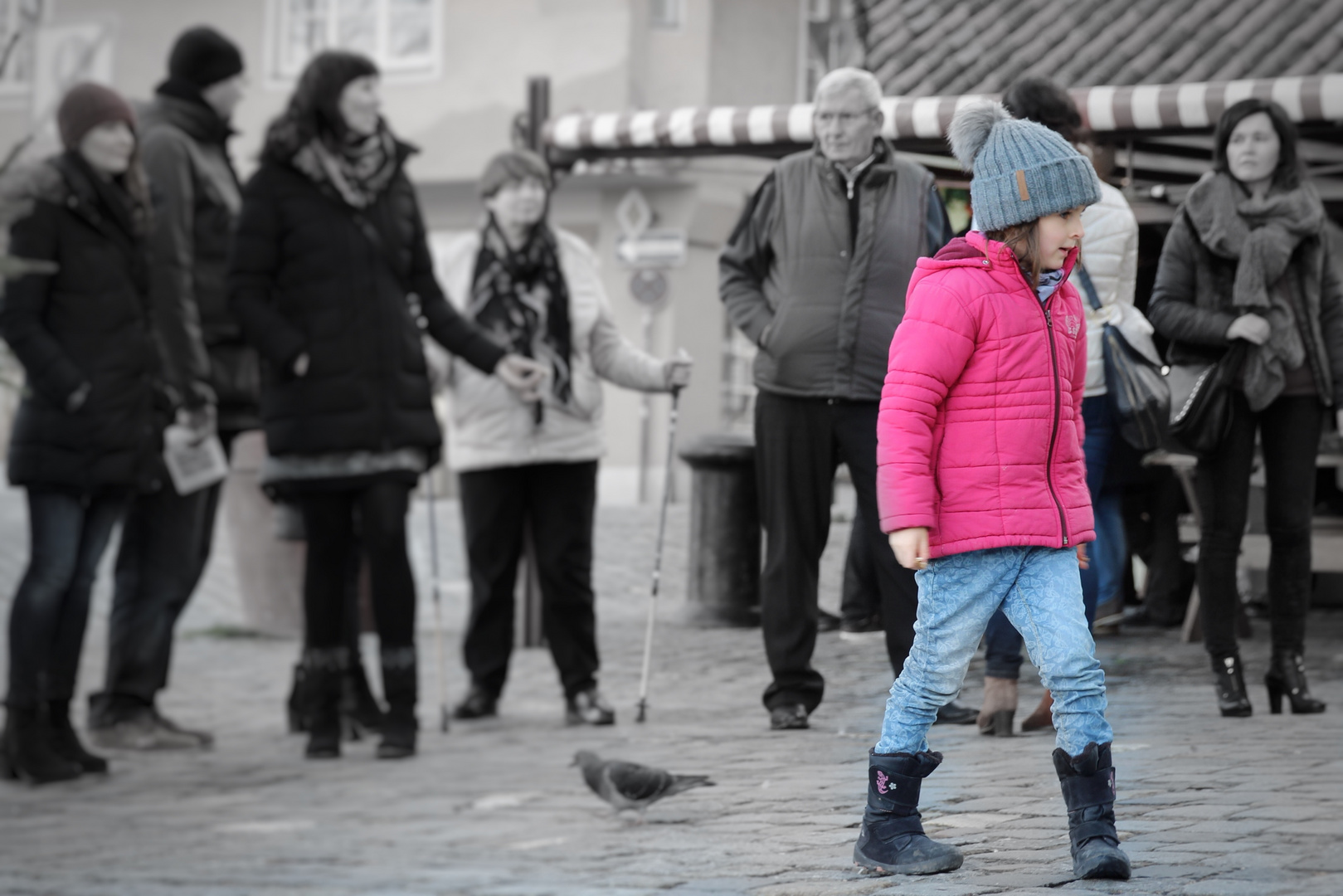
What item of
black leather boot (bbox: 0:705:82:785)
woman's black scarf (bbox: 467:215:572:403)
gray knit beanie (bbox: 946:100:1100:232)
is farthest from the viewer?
woman's black scarf (bbox: 467:215:572:403)

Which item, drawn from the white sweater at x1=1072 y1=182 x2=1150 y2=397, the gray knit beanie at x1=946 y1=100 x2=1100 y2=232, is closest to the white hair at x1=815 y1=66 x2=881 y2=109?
the white sweater at x1=1072 y1=182 x2=1150 y2=397

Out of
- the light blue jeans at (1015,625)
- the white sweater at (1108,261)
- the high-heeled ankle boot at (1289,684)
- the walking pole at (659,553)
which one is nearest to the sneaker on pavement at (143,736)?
the walking pole at (659,553)

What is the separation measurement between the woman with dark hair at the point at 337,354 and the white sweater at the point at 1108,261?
2437mm

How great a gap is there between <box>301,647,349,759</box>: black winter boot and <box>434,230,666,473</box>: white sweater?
104cm

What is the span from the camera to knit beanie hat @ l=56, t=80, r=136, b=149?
7.53 meters

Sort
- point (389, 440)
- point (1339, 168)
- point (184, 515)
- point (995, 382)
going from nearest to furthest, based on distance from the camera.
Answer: point (995, 382), point (389, 440), point (184, 515), point (1339, 168)

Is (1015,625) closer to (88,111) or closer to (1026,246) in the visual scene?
(1026,246)

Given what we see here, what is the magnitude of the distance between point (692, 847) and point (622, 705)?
3.28m

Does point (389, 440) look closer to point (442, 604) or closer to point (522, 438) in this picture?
point (522, 438)

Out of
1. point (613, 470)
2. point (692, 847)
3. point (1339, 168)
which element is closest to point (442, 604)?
point (1339, 168)

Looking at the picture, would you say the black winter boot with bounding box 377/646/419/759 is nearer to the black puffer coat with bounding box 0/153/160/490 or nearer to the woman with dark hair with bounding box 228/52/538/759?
the woman with dark hair with bounding box 228/52/538/759

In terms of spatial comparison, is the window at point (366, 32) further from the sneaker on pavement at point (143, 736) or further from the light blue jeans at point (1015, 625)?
the light blue jeans at point (1015, 625)

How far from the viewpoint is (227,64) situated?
27.7 ft

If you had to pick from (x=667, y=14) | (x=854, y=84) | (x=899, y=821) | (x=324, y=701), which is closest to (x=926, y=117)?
(x=854, y=84)
